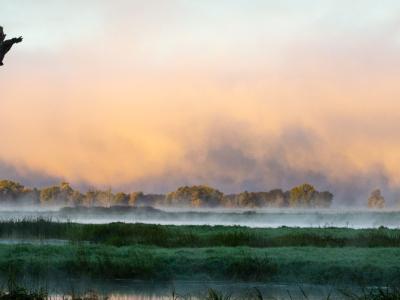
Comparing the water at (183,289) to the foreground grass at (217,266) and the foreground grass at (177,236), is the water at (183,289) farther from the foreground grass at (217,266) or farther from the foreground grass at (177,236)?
the foreground grass at (177,236)

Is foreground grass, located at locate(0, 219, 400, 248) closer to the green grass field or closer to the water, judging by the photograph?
the green grass field

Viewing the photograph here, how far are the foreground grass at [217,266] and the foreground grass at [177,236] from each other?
18.3 feet

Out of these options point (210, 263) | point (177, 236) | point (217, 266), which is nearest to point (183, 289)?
point (217, 266)

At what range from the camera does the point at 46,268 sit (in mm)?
21578

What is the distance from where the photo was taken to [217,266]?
21.7 metres

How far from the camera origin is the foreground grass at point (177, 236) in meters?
28.9

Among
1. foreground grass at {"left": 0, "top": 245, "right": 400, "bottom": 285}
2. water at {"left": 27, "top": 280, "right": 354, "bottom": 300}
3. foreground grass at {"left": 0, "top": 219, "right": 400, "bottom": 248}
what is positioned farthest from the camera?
foreground grass at {"left": 0, "top": 219, "right": 400, "bottom": 248}

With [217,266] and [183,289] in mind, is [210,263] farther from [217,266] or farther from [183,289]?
[183,289]

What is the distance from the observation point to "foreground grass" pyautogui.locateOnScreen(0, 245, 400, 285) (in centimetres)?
2080

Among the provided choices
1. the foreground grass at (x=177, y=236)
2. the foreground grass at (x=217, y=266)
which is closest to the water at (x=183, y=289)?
the foreground grass at (x=217, y=266)

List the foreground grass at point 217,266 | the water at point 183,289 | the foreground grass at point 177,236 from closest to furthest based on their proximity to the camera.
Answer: the water at point 183,289 → the foreground grass at point 217,266 → the foreground grass at point 177,236

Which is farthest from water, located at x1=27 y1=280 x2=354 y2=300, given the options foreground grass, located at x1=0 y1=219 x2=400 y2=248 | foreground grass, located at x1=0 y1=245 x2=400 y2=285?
foreground grass, located at x1=0 y1=219 x2=400 y2=248

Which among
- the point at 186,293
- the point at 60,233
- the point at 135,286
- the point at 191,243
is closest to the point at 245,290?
the point at 186,293

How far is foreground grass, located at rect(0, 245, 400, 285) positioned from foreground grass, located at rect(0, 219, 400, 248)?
5593 millimetres
